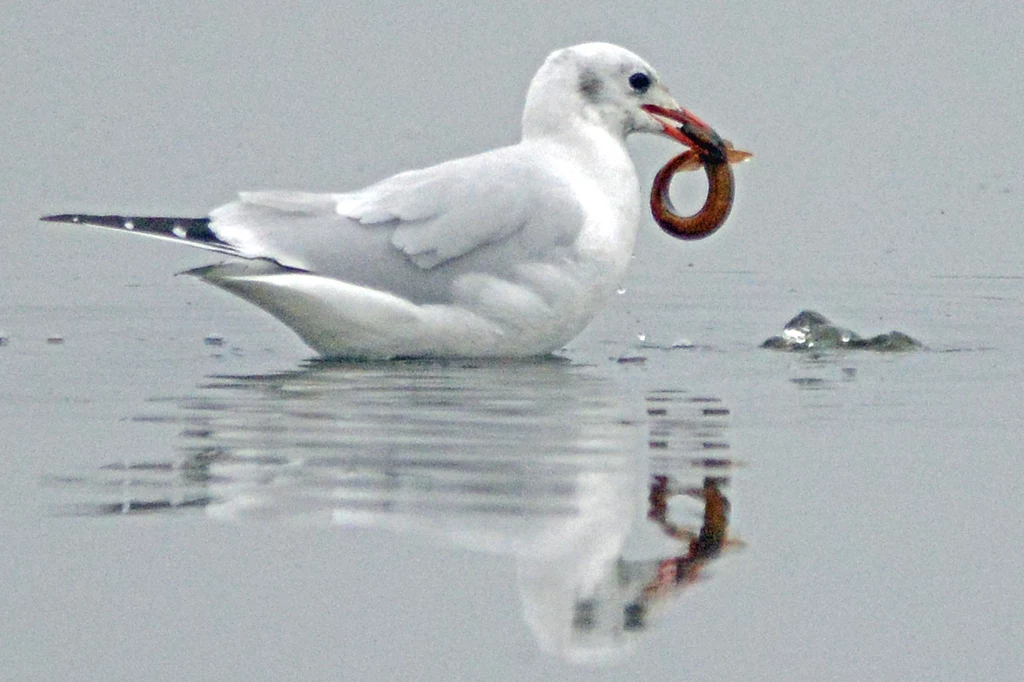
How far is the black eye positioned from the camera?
34.0 feet

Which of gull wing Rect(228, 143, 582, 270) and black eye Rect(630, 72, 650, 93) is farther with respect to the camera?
black eye Rect(630, 72, 650, 93)

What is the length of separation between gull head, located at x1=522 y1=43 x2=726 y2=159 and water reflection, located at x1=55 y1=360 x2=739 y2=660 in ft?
5.01

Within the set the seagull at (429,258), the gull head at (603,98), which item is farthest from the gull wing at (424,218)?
the gull head at (603,98)

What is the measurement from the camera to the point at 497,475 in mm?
7121

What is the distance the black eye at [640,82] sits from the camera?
10.4 metres

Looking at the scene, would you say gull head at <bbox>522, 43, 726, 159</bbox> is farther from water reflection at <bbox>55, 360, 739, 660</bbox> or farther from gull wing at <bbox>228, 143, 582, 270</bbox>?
water reflection at <bbox>55, 360, 739, 660</bbox>

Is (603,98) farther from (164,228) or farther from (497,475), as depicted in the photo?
(497,475)

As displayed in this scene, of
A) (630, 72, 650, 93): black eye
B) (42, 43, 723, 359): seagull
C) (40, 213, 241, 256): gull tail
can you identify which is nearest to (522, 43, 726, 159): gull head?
(630, 72, 650, 93): black eye

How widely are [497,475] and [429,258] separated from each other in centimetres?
262

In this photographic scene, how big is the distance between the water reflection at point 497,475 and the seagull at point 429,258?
418 millimetres

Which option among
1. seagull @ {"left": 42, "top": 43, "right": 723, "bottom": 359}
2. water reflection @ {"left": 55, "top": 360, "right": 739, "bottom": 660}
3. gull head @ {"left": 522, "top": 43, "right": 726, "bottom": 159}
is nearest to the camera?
water reflection @ {"left": 55, "top": 360, "right": 739, "bottom": 660}

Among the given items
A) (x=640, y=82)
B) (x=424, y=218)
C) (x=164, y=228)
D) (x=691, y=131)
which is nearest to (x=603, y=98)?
(x=640, y=82)

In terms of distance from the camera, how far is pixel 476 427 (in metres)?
8.01

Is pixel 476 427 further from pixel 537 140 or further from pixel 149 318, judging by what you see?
pixel 149 318
